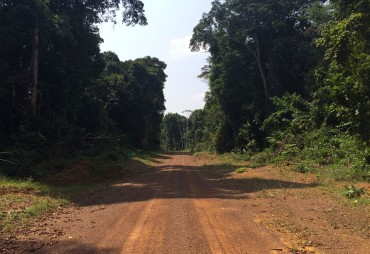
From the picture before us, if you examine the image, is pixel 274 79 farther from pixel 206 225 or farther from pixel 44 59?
pixel 206 225

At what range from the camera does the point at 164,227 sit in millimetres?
8188

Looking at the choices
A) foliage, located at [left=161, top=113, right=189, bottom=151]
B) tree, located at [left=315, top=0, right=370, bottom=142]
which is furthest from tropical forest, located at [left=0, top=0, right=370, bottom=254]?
foliage, located at [left=161, top=113, right=189, bottom=151]

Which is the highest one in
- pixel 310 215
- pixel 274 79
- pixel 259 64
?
pixel 259 64

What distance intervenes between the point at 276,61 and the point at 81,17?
659 inches

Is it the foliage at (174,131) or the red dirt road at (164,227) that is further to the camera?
the foliage at (174,131)

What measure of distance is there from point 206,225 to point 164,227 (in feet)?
3.18

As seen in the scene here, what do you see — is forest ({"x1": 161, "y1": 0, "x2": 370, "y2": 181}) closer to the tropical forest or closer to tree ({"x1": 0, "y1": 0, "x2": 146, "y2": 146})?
the tropical forest

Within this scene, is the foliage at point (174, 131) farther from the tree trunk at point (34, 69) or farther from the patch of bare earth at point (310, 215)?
the patch of bare earth at point (310, 215)

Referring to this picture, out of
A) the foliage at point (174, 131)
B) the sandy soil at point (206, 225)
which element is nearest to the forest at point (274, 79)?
the sandy soil at point (206, 225)

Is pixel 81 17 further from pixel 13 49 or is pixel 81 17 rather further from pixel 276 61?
pixel 276 61

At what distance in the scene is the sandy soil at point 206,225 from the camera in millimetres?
6785

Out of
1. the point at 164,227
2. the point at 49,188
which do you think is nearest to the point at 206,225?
the point at 164,227

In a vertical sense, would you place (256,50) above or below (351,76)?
above

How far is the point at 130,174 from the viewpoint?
22.9m
